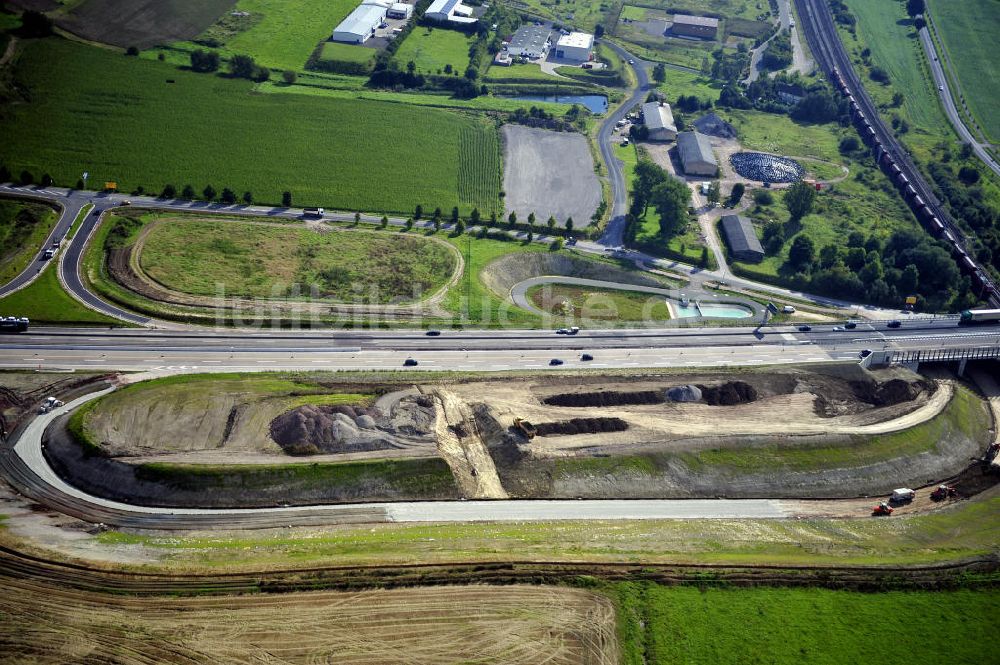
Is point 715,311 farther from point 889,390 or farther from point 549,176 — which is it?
point 549,176

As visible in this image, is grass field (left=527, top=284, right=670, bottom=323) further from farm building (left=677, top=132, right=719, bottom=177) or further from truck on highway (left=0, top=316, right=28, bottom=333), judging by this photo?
truck on highway (left=0, top=316, right=28, bottom=333)

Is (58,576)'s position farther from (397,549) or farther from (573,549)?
(573,549)

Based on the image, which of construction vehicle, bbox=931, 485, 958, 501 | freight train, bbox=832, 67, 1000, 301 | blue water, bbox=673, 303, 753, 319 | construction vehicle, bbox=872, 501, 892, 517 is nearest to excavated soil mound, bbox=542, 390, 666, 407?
construction vehicle, bbox=872, 501, 892, 517

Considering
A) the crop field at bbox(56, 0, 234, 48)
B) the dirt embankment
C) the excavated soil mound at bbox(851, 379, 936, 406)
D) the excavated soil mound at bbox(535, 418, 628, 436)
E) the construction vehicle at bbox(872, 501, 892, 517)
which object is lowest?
the construction vehicle at bbox(872, 501, 892, 517)

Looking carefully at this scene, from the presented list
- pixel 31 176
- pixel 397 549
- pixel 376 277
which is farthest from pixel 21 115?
pixel 397 549

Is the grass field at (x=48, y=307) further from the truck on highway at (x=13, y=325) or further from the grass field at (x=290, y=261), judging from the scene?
the grass field at (x=290, y=261)

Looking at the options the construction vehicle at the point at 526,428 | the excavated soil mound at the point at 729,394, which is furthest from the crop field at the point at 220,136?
the construction vehicle at the point at 526,428
